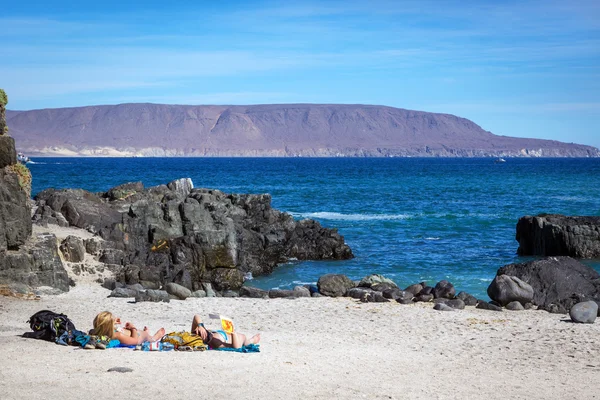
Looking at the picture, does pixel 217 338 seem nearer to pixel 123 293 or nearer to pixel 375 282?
pixel 123 293

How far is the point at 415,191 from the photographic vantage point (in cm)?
7138

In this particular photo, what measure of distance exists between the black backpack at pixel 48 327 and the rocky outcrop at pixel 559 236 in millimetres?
22646

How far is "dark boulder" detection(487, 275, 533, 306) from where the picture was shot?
60.6 feet

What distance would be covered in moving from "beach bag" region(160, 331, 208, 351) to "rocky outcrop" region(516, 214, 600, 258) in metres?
21.6

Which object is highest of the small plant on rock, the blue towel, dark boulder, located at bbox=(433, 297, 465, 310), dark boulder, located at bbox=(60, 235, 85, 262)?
the small plant on rock

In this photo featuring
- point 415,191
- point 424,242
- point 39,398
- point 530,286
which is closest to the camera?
point 39,398

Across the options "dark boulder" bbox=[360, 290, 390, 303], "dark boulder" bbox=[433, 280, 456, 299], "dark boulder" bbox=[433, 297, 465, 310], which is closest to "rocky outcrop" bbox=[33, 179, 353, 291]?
"dark boulder" bbox=[360, 290, 390, 303]

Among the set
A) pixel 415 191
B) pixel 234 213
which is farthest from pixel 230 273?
pixel 415 191

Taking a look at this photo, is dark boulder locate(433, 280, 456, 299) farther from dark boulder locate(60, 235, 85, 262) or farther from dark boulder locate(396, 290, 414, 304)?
dark boulder locate(60, 235, 85, 262)

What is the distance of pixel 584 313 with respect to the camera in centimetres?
1616

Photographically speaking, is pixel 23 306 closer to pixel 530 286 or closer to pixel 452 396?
pixel 452 396

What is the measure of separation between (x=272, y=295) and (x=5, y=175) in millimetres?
7062

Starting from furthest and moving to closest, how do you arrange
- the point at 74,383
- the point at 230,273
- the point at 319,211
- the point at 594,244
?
the point at 319,211, the point at 594,244, the point at 230,273, the point at 74,383

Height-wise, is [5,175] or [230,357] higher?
[5,175]
